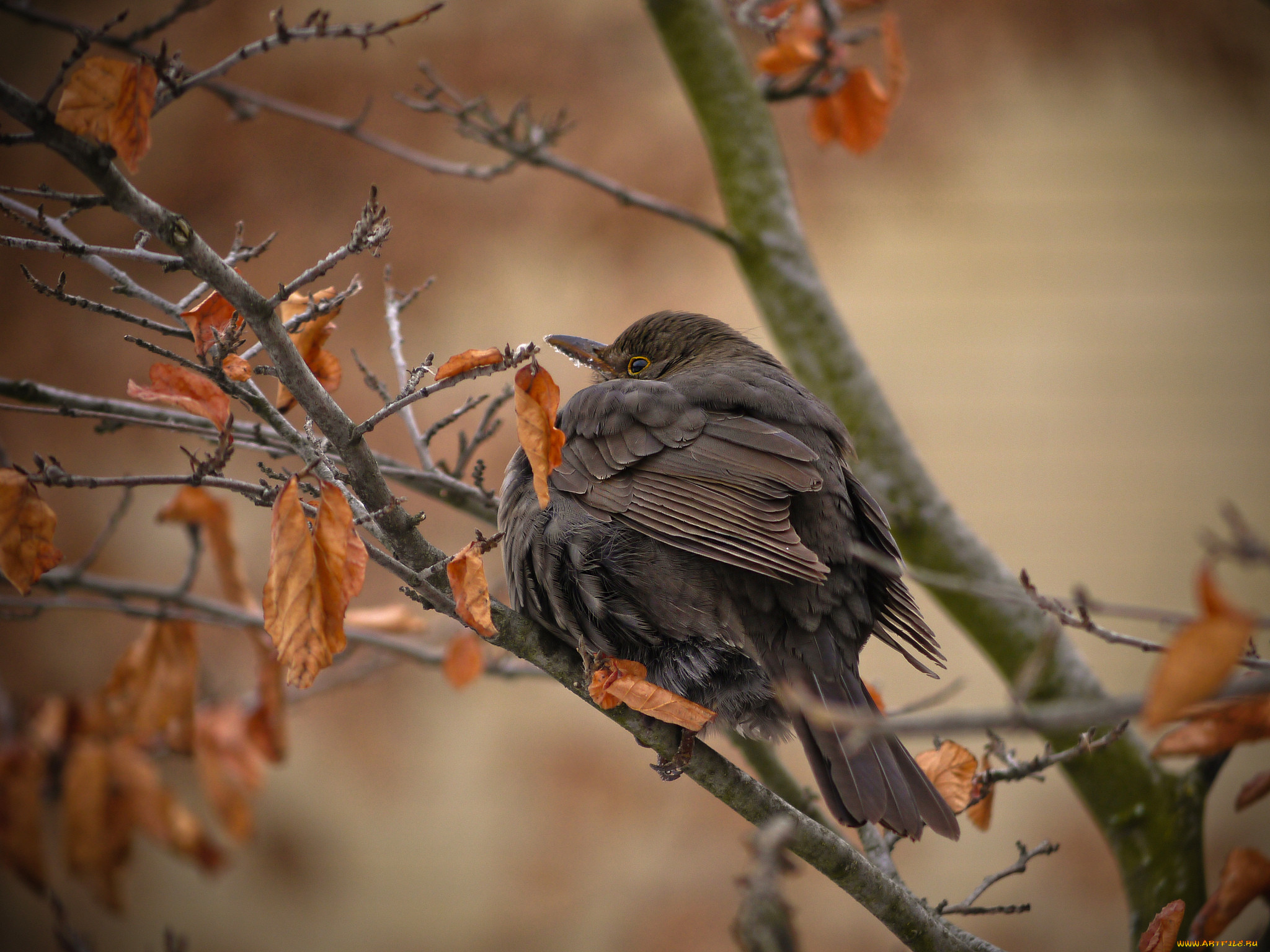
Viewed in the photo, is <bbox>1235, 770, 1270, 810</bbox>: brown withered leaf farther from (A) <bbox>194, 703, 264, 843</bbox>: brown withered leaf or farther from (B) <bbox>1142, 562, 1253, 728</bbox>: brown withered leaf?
(A) <bbox>194, 703, 264, 843</bbox>: brown withered leaf

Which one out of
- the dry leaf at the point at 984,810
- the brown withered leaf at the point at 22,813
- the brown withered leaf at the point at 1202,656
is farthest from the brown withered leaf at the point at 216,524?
the brown withered leaf at the point at 1202,656

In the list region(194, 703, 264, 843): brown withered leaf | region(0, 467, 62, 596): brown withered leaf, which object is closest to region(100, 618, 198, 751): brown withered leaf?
region(194, 703, 264, 843): brown withered leaf

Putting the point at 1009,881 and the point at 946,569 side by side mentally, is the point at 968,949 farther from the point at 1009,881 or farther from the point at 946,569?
the point at 1009,881

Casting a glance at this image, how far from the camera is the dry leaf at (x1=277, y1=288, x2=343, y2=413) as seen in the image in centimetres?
185

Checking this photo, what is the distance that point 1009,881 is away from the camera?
4781 mm

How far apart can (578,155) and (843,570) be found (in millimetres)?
3532

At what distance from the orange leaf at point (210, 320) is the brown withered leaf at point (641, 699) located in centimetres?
91

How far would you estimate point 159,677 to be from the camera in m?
2.60

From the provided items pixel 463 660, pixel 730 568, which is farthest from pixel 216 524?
pixel 730 568

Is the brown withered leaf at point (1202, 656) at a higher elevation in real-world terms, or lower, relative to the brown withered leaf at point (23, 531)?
lower

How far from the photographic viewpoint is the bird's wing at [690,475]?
6.73 feet

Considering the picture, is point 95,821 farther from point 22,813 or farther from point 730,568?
point 730,568

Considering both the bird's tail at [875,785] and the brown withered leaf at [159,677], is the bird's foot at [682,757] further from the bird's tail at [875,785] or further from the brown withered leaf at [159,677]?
the brown withered leaf at [159,677]

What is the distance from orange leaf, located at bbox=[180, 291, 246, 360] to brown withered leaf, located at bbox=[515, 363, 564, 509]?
1.62 ft
